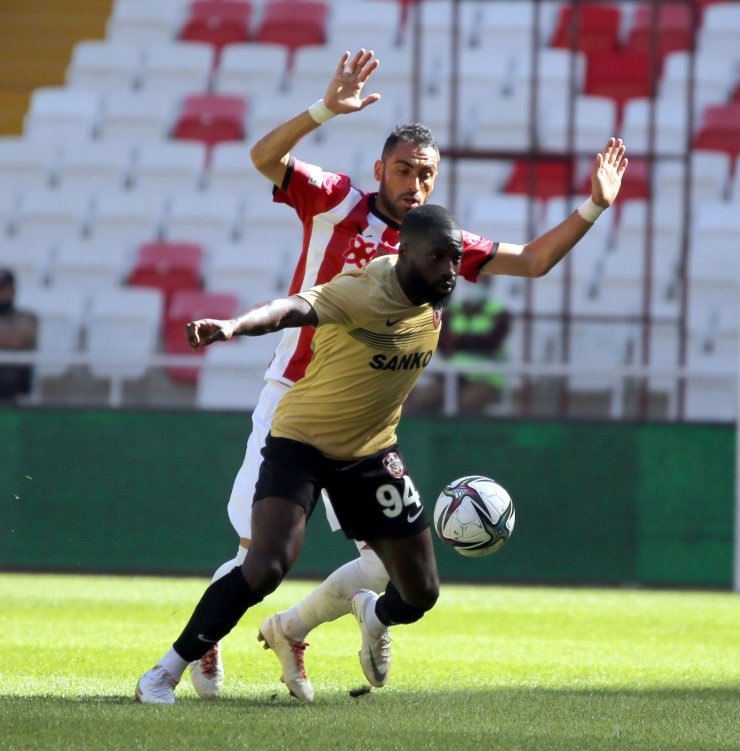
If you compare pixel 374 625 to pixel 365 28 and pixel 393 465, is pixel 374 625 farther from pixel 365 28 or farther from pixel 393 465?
pixel 365 28

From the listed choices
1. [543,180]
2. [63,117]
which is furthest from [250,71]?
[543,180]

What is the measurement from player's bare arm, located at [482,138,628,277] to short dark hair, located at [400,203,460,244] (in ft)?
2.33

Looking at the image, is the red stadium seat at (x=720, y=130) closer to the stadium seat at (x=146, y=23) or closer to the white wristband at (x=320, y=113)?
the stadium seat at (x=146, y=23)

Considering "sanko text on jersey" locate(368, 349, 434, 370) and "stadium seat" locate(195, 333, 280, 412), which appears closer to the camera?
"sanko text on jersey" locate(368, 349, 434, 370)

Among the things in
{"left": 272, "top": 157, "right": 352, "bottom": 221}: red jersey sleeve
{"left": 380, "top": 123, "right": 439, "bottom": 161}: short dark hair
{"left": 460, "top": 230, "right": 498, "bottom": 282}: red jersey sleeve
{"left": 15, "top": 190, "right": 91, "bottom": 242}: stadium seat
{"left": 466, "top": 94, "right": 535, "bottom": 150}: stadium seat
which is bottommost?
{"left": 460, "top": 230, "right": 498, "bottom": 282}: red jersey sleeve

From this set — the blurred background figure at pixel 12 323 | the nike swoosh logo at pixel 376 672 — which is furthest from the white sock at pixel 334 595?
the blurred background figure at pixel 12 323

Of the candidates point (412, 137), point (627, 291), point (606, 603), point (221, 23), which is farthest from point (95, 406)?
point (221, 23)

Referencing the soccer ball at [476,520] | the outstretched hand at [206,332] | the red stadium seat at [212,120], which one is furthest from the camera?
the red stadium seat at [212,120]

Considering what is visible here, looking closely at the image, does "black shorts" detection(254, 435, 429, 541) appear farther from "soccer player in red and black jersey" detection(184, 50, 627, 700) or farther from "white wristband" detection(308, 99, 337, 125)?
"white wristband" detection(308, 99, 337, 125)

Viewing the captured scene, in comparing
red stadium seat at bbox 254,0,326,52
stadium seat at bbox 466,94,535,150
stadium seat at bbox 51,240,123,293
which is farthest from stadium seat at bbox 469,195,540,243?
red stadium seat at bbox 254,0,326,52

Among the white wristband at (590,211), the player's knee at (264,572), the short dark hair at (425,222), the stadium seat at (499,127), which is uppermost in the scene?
the stadium seat at (499,127)

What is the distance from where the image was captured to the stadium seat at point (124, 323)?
16.1m

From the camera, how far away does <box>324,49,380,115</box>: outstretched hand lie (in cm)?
648

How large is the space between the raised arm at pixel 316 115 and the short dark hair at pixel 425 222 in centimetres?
78
